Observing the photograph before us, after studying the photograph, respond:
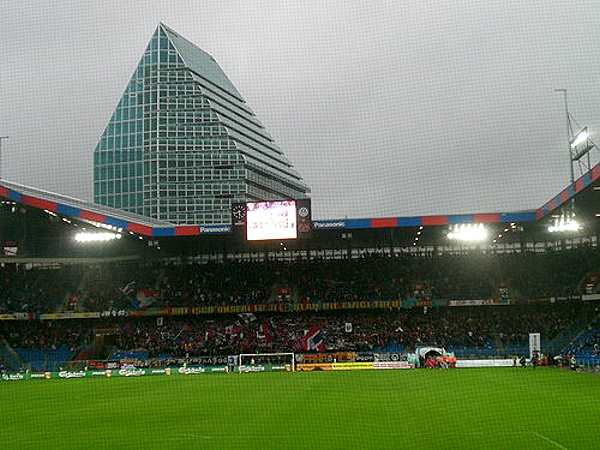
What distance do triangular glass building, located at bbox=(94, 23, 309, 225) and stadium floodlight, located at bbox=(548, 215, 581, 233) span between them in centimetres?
3108

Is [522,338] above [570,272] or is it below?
below

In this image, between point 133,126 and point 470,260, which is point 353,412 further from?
point 133,126

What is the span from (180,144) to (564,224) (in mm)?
58512

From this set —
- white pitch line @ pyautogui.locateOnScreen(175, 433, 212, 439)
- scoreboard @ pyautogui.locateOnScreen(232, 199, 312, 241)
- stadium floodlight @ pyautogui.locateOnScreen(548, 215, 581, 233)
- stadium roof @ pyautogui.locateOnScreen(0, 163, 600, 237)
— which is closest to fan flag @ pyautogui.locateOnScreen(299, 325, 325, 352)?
stadium roof @ pyautogui.locateOnScreen(0, 163, 600, 237)

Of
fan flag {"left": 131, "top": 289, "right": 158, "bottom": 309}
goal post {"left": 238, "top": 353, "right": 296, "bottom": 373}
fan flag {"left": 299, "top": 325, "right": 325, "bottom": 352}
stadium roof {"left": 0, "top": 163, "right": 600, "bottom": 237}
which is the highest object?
stadium roof {"left": 0, "top": 163, "right": 600, "bottom": 237}

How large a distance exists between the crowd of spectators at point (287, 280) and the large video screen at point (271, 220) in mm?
9368

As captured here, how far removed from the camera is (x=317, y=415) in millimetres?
17641

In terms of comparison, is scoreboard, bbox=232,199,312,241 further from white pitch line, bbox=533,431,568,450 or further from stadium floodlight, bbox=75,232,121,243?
white pitch line, bbox=533,431,568,450

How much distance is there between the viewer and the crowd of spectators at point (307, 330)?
43.6 m

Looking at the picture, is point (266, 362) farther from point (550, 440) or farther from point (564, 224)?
point (550, 440)

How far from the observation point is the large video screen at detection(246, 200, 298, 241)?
38656mm

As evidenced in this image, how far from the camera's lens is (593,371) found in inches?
1236

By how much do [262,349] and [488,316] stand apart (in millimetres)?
15179

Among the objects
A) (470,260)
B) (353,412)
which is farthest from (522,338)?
(353,412)
